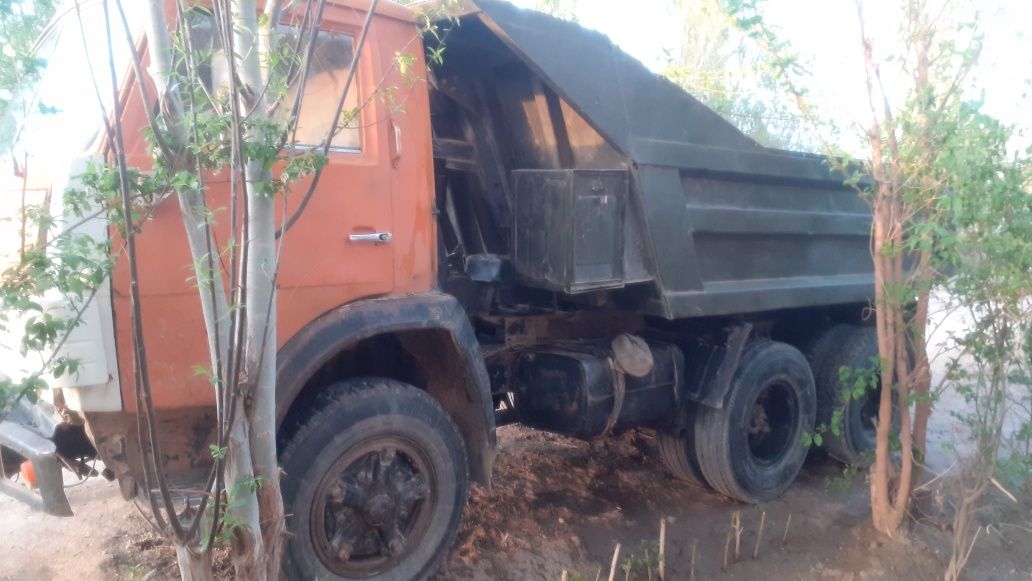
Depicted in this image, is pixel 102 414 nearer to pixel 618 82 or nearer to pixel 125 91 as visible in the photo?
pixel 125 91

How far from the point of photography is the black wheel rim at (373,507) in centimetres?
316

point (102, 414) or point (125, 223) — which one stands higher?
point (125, 223)

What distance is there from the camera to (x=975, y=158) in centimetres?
318

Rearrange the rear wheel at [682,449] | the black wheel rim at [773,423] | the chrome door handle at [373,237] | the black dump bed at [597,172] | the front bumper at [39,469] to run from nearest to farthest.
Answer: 1. the front bumper at [39,469]
2. the chrome door handle at [373,237]
3. the black dump bed at [597,172]
4. the rear wheel at [682,449]
5. the black wheel rim at [773,423]

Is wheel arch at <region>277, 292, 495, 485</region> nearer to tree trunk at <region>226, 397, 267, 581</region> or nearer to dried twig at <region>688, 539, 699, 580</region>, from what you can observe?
tree trunk at <region>226, 397, 267, 581</region>

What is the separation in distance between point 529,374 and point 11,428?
2319 mm

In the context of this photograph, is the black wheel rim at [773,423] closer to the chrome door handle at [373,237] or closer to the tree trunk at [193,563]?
the chrome door handle at [373,237]

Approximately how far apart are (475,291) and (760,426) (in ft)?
6.78

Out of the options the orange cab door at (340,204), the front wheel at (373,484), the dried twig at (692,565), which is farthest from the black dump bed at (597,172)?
the dried twig at (692,565)

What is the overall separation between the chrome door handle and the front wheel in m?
0.57

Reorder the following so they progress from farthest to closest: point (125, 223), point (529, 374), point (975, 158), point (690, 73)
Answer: point (690, 73) < point (529, 374) < point (975, 158) < point (125, 223)

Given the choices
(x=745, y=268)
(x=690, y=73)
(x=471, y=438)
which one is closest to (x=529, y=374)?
(x=471, y=438)

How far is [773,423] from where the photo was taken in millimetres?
5012

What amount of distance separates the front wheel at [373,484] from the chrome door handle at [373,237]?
1.88 ft
